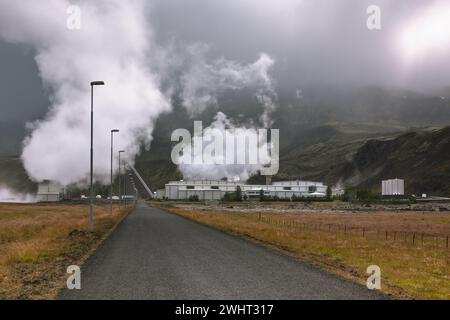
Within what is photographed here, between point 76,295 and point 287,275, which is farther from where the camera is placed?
point 287,275

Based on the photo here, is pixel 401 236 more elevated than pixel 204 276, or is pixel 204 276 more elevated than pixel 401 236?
pixel 204 276

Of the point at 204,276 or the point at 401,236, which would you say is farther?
the point at 401,236

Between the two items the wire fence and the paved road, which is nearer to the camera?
the paved road

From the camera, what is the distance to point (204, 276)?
1853 centimetres

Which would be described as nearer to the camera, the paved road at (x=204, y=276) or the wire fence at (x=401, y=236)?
the paved road at (x=204, y=276)

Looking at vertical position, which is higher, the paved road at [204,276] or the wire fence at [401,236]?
the paved road at [204,276]

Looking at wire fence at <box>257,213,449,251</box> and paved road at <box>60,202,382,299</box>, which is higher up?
paved road at <box>60,202,382,299</box>

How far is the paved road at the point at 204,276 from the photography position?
1507 cm

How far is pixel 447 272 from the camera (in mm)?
22844

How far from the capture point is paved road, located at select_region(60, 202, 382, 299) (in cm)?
1507
